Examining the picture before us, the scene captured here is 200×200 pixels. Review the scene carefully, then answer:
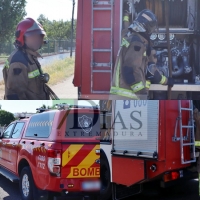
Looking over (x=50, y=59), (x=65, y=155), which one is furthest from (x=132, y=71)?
(x=65, y=155)

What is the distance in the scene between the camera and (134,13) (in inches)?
134

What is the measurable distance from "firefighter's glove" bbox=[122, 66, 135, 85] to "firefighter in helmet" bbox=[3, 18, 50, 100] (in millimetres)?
718

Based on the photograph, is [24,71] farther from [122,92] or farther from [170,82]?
[170,82]

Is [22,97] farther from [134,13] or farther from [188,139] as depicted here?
[188,139]

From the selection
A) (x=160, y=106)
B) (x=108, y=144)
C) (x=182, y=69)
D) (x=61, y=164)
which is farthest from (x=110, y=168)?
(x=182, y=69)

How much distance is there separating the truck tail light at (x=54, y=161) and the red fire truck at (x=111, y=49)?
83cm

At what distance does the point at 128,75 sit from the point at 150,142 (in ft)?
3.46

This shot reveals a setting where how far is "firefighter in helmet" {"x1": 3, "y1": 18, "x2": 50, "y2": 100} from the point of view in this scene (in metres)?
3.14

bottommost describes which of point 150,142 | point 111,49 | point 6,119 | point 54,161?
point 54,161

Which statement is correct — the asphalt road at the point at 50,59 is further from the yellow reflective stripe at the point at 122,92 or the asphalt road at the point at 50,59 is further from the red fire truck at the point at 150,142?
the red fire truck at the point at 150,142

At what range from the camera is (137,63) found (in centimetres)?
321

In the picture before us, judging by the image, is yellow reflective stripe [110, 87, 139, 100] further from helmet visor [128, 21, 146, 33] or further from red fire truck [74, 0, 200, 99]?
helmet visor [128, 21, 146, 33]

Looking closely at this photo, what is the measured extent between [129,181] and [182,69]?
58.6 inches

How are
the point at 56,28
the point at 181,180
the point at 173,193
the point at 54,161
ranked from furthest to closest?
the point at 173,193 < the point at 181,180 < the point at 54,161 < the point at 56,28
